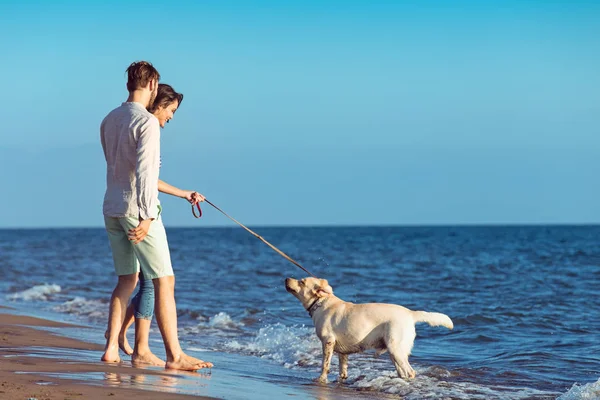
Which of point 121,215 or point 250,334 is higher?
point 121,215

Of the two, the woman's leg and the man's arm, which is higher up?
the man's arm

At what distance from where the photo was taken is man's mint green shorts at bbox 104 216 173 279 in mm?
5564

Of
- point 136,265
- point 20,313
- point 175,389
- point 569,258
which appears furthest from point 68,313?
point 569,258

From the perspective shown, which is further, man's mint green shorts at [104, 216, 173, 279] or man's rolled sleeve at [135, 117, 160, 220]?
man's mint green shorts at [104, 216, 173, 279]

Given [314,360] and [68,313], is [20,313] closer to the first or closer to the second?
[68,313]

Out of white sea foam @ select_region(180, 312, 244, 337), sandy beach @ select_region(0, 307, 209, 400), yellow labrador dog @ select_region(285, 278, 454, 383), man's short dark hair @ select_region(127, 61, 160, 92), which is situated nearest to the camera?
sandy beach @ select_region(0, 307, 209, 400)

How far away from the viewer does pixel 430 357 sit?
836 cm

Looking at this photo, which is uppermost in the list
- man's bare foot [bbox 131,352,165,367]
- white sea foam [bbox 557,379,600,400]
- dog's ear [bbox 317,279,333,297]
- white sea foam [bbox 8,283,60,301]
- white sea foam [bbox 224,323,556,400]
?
dog's ear [bbox 317,279,333,297]

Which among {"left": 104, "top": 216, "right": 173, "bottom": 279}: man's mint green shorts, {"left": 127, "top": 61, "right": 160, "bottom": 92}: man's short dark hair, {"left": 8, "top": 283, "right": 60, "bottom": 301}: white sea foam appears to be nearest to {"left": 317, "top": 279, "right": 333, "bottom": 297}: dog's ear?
{"left": 104, "top": 216, "right": 173, "bottom": 279}: man's mint green shorts

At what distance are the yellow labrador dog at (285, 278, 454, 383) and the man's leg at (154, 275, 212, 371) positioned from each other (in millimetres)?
1180

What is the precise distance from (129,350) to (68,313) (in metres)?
5.89

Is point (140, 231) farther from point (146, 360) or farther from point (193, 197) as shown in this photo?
point (146, 360)

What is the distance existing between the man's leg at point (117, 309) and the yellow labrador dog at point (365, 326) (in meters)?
1.65

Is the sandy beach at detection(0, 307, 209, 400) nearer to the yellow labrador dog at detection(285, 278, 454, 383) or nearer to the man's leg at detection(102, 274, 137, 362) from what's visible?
the man's leg at detection(102, 274, 137, 362)
